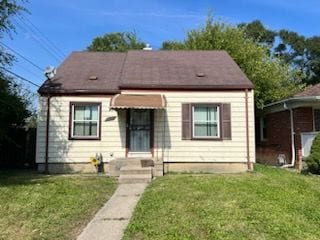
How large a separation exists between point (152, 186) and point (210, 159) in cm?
427

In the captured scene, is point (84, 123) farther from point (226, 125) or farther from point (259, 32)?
point (259, 32)

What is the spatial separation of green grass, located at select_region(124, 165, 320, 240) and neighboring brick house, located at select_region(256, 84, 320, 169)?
20.2 ft

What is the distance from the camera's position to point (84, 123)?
16797mm

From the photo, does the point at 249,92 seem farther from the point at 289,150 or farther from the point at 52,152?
the point at 52,152

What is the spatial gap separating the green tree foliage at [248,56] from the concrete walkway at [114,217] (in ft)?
54.5

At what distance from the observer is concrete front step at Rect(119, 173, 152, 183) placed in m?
14.0

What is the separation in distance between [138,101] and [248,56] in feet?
47.7

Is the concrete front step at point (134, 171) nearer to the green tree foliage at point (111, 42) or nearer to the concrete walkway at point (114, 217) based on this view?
the concrete walkway at point (114, 217)

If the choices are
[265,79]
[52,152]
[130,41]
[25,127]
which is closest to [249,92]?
[52,152]

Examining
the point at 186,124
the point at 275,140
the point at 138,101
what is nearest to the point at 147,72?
the point at 138,101

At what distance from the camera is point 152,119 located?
16.8m

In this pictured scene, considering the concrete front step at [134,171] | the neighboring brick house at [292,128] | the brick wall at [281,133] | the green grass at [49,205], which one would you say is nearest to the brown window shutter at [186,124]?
the concrete front step at [134,171]

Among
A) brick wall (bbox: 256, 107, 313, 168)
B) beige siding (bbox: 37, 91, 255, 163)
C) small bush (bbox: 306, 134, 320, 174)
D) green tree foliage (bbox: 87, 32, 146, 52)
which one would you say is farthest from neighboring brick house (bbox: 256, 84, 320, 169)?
green tree foliage (bbox: 87, 32, 146, 52)

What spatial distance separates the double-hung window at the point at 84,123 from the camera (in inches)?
659
